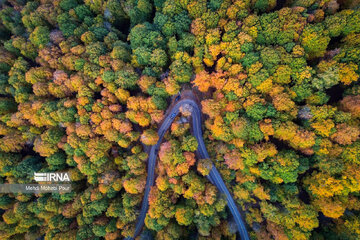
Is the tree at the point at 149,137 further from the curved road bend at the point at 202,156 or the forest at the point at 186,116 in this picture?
the curved road bend at the point at 202,156

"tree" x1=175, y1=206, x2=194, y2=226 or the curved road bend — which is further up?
the curved road bend

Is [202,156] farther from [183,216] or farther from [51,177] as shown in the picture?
[51,177]

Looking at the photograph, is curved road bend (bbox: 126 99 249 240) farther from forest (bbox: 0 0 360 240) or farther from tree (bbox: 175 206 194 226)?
tree (bbox: 175 206 194 226)

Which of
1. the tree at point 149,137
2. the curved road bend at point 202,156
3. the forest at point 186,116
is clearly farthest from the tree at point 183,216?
the tree at point 149,137

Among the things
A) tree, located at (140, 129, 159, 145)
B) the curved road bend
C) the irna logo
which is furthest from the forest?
the curved road bend

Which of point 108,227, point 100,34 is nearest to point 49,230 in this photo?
point 108,227

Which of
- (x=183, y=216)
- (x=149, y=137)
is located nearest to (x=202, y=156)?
(x=183, y=216)
